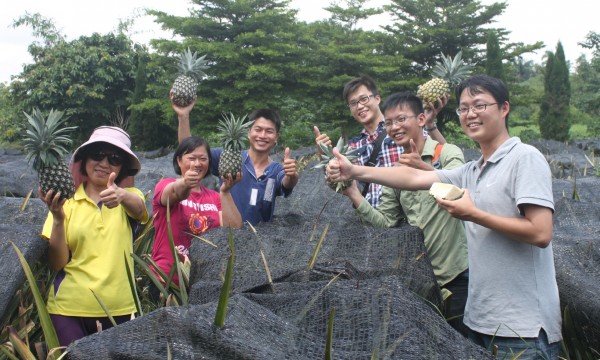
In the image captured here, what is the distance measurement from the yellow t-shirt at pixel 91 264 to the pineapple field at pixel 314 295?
0.19m

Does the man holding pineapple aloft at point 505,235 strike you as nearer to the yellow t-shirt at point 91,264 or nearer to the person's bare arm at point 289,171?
the person's bare arm at point 289,171

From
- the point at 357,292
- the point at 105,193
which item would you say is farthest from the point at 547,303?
the point at 105,193

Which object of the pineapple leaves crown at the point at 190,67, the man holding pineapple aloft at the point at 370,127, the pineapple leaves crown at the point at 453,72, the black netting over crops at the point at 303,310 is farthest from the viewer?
the pineapple leaves crown at the point at 453,72

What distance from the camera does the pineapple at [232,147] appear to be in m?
3.52

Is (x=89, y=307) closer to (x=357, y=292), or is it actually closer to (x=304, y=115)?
(x=357, y=292)

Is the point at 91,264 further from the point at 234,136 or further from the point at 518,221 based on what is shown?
the point at 518,221

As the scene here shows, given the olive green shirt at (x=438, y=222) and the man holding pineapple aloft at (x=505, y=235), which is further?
the olive green shirt at (x=438, y=222)

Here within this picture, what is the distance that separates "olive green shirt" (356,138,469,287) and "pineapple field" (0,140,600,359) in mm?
166

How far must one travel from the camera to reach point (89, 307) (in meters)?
3.09

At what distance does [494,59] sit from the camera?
67.3 feet

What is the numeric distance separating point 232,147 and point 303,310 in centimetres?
149

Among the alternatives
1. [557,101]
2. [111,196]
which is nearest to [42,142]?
[111,196]

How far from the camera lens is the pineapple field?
2107 mm

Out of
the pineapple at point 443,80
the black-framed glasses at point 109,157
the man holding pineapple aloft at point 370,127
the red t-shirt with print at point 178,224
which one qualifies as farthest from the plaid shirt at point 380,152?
the black-framed glasses at point 109,157
